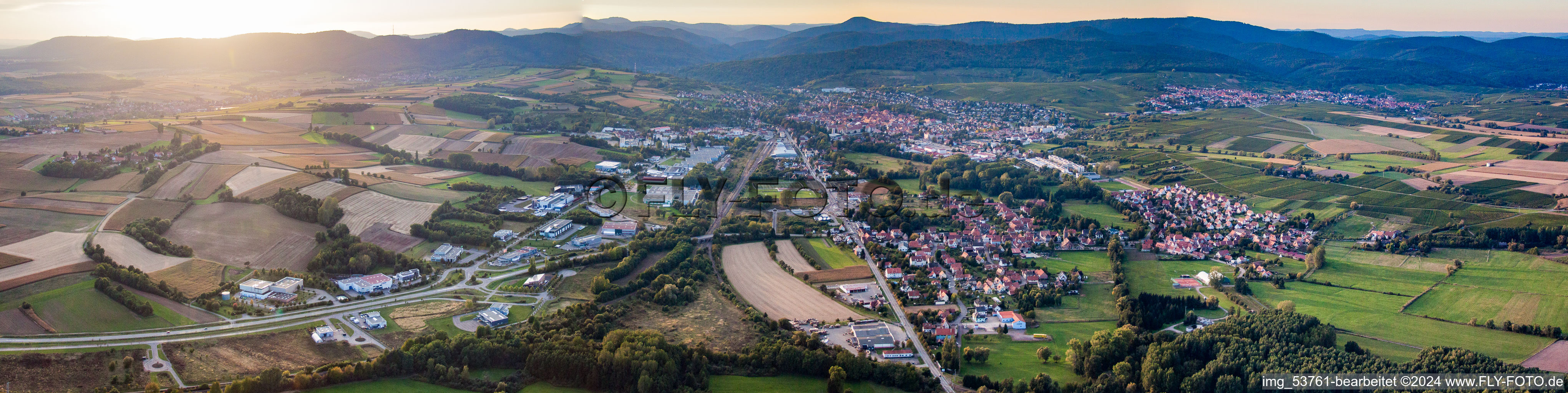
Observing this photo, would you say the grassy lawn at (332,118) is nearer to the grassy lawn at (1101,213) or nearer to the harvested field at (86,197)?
the harvested field at (86,197)

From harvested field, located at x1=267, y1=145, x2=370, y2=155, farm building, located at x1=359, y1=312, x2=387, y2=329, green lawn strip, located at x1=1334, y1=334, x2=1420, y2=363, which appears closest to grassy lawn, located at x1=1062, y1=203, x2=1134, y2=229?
green lawn strip, located at x1=1334, y1=334, x2=1420, y2=363

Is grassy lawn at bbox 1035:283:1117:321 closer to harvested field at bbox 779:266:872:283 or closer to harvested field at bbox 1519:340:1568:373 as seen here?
harvested field at bbox 779:266:872:283

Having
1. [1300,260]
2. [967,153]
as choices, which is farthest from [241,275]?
[967,153]

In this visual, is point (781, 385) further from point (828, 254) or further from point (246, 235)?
point (246, 235)

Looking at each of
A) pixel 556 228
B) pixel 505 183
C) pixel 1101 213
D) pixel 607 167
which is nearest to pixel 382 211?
Result: pixel 556 228

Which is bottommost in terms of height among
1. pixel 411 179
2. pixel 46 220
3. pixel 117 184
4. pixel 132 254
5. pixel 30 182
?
pixel 132 254

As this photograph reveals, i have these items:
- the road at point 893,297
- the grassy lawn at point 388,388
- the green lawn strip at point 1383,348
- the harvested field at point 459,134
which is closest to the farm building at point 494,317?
the grassy lawn at point 388,388
